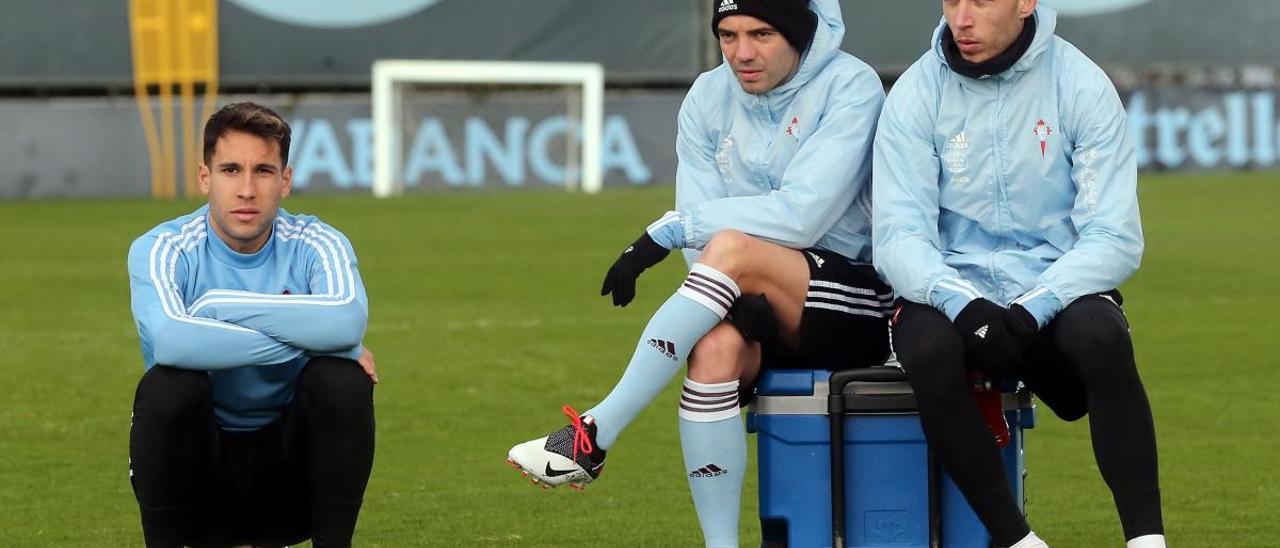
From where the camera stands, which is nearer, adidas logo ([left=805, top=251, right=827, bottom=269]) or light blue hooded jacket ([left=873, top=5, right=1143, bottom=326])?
light blue hooded jacket ([left=873, top=5, right=1143, bottom=326])

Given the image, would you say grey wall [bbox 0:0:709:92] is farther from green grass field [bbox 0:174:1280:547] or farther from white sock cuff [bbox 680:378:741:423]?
white sock cuff [bbox 680:378:741:423]

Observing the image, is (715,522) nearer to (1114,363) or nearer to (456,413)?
(1114,363)

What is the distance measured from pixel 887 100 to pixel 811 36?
271mm

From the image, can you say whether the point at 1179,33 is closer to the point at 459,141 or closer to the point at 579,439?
the point at 459,141

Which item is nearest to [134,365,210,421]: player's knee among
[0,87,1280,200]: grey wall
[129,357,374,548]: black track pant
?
[129,357,374,548]: black track pant

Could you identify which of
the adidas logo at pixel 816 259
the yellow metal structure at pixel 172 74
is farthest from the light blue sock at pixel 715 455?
the yellow metal structure at pixel 172 74

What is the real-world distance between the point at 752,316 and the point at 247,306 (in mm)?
1016

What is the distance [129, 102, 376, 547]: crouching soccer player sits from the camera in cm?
420

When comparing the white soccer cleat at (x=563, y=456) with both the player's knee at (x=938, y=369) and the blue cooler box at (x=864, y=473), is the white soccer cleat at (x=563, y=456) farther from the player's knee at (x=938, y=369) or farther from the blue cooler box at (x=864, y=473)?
the player's knee at (x=938, y=369)

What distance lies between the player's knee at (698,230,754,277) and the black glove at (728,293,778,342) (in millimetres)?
69

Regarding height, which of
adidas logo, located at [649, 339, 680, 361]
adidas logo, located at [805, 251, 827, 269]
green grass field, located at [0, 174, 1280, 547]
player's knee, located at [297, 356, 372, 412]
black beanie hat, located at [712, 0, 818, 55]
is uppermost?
black beanie hat, located at [712, 0, 818, 55]

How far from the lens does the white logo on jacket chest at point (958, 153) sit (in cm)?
451

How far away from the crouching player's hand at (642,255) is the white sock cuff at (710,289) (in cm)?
20

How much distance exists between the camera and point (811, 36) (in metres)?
4.75
